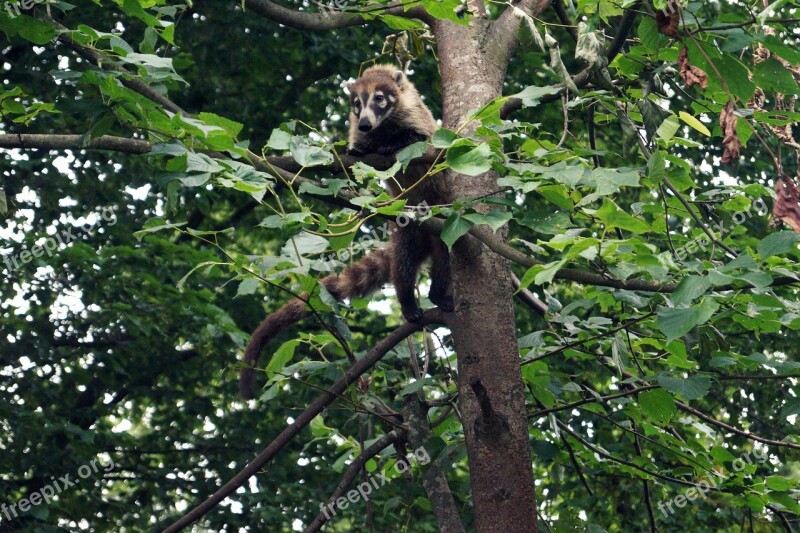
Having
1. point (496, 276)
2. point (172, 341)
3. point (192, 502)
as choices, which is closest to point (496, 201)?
point (496, 276)

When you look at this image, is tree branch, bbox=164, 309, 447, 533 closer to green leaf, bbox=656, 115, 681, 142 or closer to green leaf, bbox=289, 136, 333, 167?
green leaf, bbox=289, 136, 333, 167

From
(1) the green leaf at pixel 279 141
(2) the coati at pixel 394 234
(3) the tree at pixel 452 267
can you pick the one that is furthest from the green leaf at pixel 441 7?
(2) the coati at pixel 394 234

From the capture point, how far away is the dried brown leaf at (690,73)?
2.67 metres

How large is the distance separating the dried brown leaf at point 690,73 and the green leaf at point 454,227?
82 centimetres

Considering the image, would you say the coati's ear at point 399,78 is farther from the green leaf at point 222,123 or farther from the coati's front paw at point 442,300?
the green leaf at point 222,123

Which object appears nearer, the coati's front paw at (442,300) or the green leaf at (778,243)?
the green leaf at (778,243)

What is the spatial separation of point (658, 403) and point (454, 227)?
1237mm

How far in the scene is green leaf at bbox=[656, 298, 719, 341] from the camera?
2.34 m

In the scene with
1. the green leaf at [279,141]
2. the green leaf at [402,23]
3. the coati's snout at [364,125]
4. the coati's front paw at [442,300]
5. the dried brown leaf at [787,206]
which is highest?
the green leaf at [402,23]

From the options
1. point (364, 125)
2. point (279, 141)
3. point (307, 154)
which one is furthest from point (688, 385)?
point (364, 125)

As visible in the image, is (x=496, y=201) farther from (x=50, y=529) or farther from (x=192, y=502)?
(x=192, y=502)

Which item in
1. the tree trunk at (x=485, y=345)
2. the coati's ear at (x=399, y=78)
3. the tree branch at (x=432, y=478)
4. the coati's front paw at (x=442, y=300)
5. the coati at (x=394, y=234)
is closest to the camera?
the tree trunk at (x=485, y=345)

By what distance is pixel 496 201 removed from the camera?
2.83 meters

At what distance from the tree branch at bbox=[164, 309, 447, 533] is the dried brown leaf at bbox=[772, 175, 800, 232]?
1.61 m
